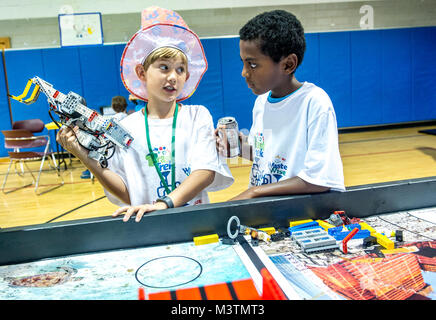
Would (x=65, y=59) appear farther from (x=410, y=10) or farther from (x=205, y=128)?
(x=410, y=10)

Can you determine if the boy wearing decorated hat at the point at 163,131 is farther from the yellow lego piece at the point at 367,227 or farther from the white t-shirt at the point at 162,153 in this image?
the yellow lego piece at the point at 367,227

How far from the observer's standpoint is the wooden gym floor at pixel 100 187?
3320mm

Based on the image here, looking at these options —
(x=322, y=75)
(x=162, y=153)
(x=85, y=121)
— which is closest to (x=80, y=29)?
(x=322, y=75)

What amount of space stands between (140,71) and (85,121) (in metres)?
0.32

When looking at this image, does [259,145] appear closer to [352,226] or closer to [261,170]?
[261,170]

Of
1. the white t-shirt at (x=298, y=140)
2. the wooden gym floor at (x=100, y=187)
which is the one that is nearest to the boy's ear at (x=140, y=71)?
the white t-shirt at (x=298, y=140)

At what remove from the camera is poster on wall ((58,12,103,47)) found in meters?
6.25

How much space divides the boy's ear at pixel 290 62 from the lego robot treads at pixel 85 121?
0.54 metres

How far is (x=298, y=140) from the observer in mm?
1136

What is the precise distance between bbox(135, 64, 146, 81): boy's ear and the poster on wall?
5.66 meters

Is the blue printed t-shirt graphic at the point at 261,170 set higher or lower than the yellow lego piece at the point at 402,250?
higher

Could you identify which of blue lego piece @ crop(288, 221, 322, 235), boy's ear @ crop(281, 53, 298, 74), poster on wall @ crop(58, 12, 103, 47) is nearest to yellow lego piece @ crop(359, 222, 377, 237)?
blue lego piece @ crop(288, 221, 322, 235)
